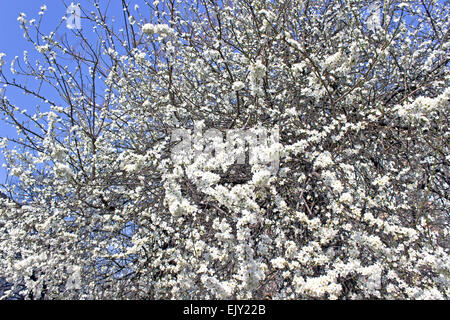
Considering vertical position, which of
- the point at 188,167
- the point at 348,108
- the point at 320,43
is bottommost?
the point at 188,167

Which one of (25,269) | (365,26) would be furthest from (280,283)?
(365,26)

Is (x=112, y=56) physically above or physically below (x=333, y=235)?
above

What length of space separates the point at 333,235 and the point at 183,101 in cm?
233

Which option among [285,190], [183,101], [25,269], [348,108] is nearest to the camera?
[285,190]

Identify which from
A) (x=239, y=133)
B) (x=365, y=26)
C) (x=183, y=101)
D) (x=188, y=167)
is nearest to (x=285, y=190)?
(x=239, y=133)

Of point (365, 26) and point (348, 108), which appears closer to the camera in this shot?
point (348, 108)

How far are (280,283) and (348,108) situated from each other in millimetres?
2040

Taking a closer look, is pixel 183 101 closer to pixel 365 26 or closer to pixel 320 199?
pixel 320 199

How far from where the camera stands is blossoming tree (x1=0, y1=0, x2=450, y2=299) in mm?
2180

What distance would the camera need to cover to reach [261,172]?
6.34 feet

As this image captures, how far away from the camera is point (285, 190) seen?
2891 millimetres

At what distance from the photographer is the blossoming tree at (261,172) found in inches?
85.8
